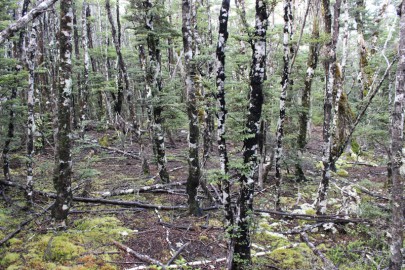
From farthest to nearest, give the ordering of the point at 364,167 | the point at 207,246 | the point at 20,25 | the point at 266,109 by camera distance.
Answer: the point at 364,167 → the point at 266,109 → the point at 207,246 → the point at 20,25

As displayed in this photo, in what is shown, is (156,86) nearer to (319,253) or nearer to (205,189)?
(205,189)

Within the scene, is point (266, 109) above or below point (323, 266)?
above

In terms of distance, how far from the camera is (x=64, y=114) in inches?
298

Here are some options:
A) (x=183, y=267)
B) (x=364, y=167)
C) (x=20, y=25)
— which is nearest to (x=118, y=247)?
(x=183, y=267)

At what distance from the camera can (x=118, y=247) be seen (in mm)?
7609

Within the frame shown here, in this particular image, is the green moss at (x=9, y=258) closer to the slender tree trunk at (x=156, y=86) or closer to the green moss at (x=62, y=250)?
the green moss at (x=62, y=250)

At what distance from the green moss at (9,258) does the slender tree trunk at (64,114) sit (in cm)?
124

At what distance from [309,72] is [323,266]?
30.0 ft

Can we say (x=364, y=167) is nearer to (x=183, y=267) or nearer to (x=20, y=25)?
(x=183, y=267)

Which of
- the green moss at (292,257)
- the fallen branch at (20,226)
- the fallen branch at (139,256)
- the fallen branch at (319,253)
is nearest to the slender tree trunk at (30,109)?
the fallen branch at (20,226)

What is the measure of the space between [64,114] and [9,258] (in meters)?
3.35

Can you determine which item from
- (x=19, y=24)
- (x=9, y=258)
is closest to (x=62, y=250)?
(x=9, y=258)

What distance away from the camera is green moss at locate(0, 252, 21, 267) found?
6584mm

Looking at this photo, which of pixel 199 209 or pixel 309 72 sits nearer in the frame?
pixel 199 209
